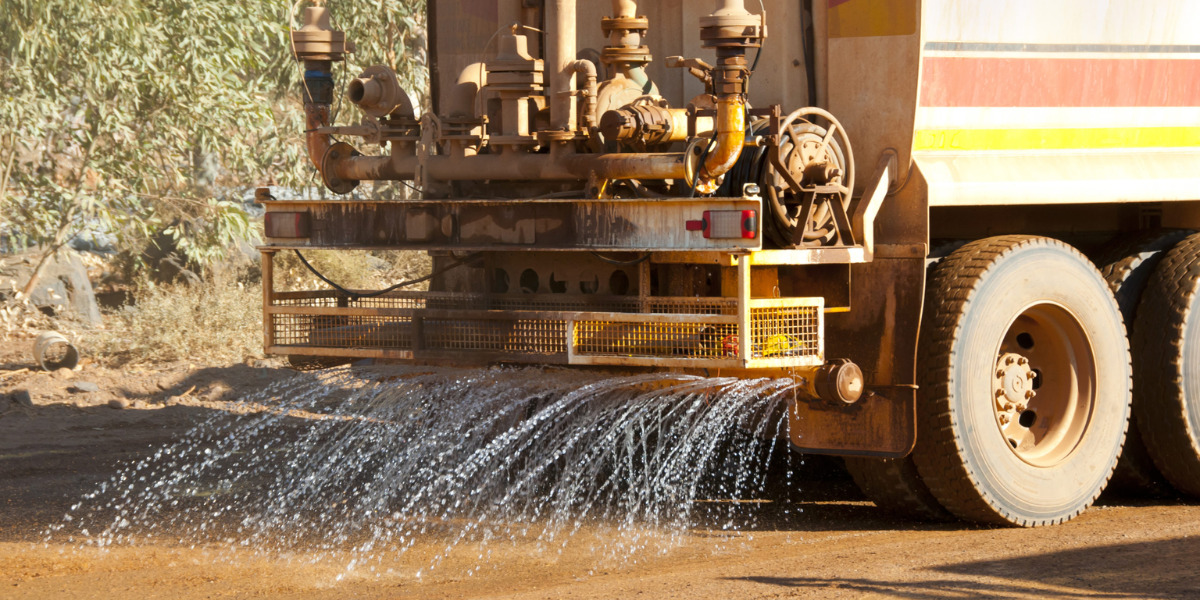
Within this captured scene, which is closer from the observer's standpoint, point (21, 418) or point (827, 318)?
point (827, 318)

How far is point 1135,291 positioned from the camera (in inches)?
269

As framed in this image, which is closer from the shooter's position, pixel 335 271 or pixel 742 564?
pixel 742 564

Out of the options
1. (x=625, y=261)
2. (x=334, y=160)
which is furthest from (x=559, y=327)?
(x=334, y=160)

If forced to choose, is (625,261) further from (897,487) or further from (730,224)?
(897,487)

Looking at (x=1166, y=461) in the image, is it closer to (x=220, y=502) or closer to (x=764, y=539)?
(x=764, y=539)

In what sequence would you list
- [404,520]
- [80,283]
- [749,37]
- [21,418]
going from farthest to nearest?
[80,283] → [21,418] → [404,520] → [749,37]

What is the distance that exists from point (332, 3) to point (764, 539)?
398 inches

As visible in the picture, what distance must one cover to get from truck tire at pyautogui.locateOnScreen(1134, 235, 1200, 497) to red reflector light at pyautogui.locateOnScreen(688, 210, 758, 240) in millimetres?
2468

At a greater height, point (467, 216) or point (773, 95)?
point (773, 95)

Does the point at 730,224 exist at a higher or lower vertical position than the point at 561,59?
lower

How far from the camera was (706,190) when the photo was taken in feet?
18.1

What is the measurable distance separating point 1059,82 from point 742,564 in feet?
8.41

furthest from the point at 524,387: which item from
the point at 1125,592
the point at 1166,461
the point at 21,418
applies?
the point at 21,418

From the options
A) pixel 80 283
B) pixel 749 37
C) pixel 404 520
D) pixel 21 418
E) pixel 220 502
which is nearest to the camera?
pixel 749 37
